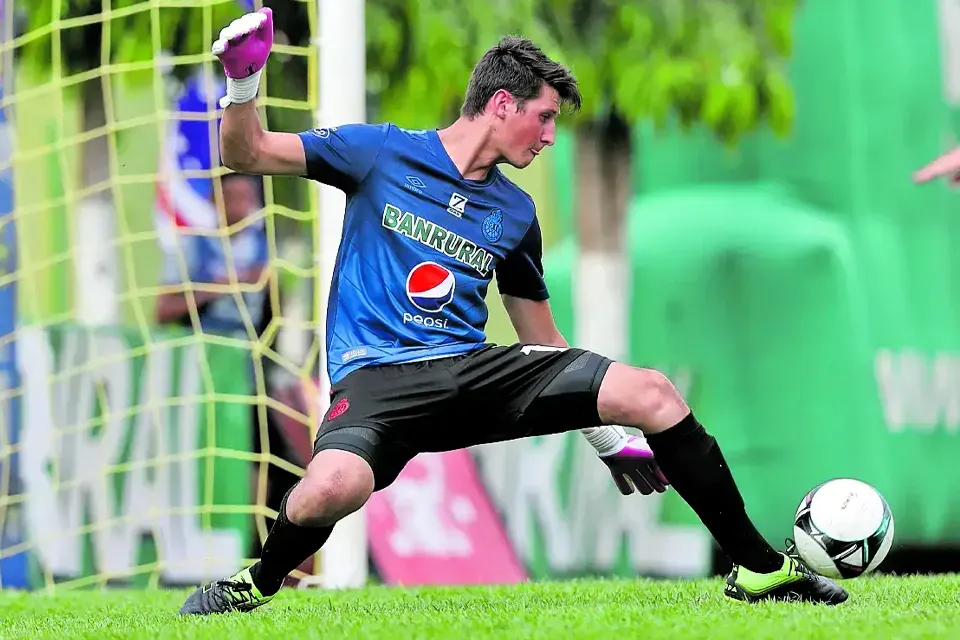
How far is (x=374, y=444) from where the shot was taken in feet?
13.2

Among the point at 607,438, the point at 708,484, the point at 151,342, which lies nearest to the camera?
the point at 708,484

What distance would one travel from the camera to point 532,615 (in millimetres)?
Result: 3990

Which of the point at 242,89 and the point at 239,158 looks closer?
the point at 242,89

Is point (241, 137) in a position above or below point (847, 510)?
above

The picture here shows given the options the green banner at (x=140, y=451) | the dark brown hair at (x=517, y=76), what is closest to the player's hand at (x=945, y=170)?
the dark brown hair at (x=517, y=76)

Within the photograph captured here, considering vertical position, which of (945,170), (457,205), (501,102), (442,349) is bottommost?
(442,349)

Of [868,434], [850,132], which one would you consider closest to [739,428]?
[868,434]

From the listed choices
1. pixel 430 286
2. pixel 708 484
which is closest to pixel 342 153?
pixel 430 286

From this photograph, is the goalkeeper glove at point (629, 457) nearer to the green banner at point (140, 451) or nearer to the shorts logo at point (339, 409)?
the shorts logo at point (339, 409)

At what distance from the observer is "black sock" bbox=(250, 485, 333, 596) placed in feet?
13.3

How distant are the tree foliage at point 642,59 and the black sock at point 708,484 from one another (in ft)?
19.3

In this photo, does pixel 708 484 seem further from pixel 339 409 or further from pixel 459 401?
pixel 339 409

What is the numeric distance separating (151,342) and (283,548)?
4.82 m

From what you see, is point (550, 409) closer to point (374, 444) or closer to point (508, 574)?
point (374, 444)
